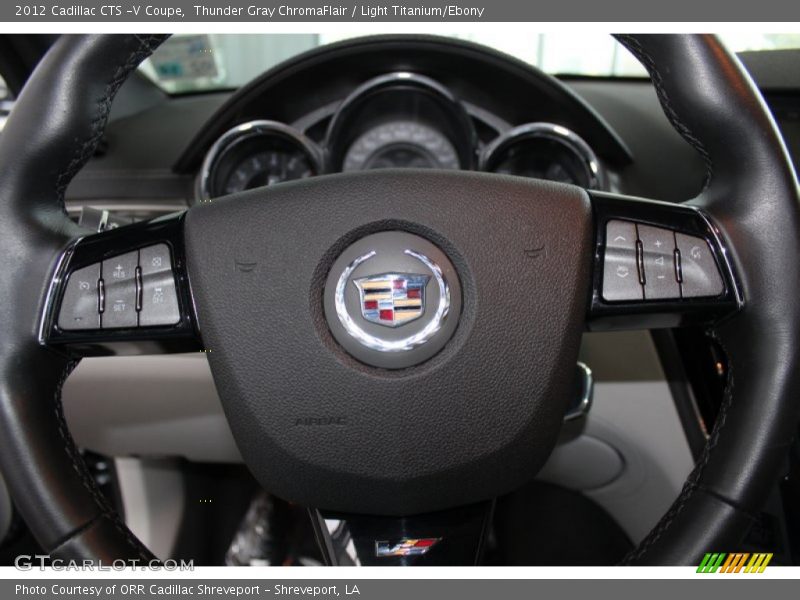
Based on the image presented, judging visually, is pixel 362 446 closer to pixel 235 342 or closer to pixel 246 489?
pixel 235 342

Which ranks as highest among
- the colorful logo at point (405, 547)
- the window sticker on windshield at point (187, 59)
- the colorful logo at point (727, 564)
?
the window sticker on windshield at point (187, 59)

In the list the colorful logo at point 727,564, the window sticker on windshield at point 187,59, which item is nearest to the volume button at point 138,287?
the colorful logo at point 727,564

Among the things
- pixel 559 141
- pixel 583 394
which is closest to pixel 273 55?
pixel 559 141

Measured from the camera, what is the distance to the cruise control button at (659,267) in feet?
2.49

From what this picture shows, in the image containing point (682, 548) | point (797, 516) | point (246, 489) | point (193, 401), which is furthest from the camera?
point (246, 489)

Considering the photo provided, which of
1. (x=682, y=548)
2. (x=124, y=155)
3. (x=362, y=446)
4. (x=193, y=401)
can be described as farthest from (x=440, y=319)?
(x=124, y=155)

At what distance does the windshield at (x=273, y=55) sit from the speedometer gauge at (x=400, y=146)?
0.71ft

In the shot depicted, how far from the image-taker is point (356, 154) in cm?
159

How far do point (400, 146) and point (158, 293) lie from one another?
3.07ft

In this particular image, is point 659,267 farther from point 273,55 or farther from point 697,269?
point 273,55

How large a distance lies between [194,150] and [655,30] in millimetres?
1003

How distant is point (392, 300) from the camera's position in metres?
0.72

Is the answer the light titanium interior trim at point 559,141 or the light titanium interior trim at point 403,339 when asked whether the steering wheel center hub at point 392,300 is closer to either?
the light titanium interior trim at point 403,339

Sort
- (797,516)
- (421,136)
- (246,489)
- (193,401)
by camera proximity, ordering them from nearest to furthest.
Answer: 1. (797,516)
2. (193,401)
3. (421,136)
4. (246,489)
